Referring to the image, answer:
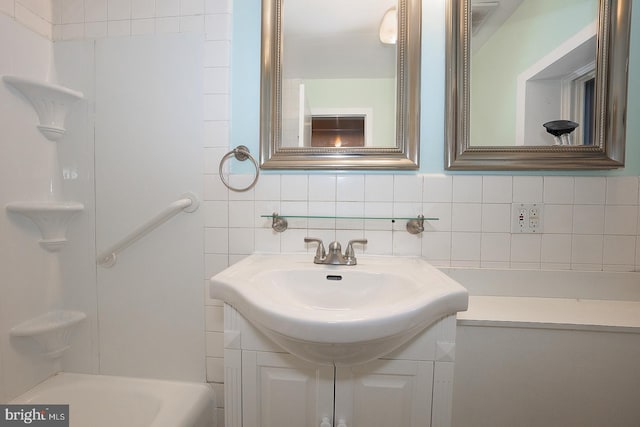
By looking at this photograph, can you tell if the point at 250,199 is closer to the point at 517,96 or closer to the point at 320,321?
→ the point at 320,321

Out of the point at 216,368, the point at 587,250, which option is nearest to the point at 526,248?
the point at 587,250

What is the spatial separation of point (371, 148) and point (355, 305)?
546 millimetres

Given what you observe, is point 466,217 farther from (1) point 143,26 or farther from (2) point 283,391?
(1) point 143,26

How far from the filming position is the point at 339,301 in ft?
2.81

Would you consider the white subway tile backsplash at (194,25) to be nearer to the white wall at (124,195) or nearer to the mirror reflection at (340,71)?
the white wall at (124,195)

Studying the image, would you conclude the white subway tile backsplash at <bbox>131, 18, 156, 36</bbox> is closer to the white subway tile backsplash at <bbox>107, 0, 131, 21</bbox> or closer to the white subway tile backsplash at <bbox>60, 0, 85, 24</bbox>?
the white subway tile backsplash at <bbox>107, 0, 131, 21</bbox>

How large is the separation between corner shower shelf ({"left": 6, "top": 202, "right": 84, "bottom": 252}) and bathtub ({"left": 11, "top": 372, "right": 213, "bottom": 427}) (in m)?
0.53

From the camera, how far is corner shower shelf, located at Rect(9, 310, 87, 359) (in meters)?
1.00

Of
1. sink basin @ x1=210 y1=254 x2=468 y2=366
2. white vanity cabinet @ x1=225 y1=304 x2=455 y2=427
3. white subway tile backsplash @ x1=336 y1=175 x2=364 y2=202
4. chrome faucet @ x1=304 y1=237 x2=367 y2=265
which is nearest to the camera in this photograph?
sink basin @ x1=210 y1=254 x2=468 y2=366

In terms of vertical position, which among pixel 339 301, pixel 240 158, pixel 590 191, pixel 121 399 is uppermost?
pixel 240 158

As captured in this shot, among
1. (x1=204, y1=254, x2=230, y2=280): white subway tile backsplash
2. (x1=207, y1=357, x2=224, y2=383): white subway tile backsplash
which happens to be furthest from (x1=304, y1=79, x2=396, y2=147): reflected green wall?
(x1=207, y1=357, x2=224, y2=383): white subway tile backsplash

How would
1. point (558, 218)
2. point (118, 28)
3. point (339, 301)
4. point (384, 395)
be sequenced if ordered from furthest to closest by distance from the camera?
1. point (118, 28)
2. point (558, 218)
3. point (339, 301)
4. point (384, 395)

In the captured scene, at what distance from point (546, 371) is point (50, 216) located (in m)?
1.69

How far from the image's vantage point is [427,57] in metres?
0.98
